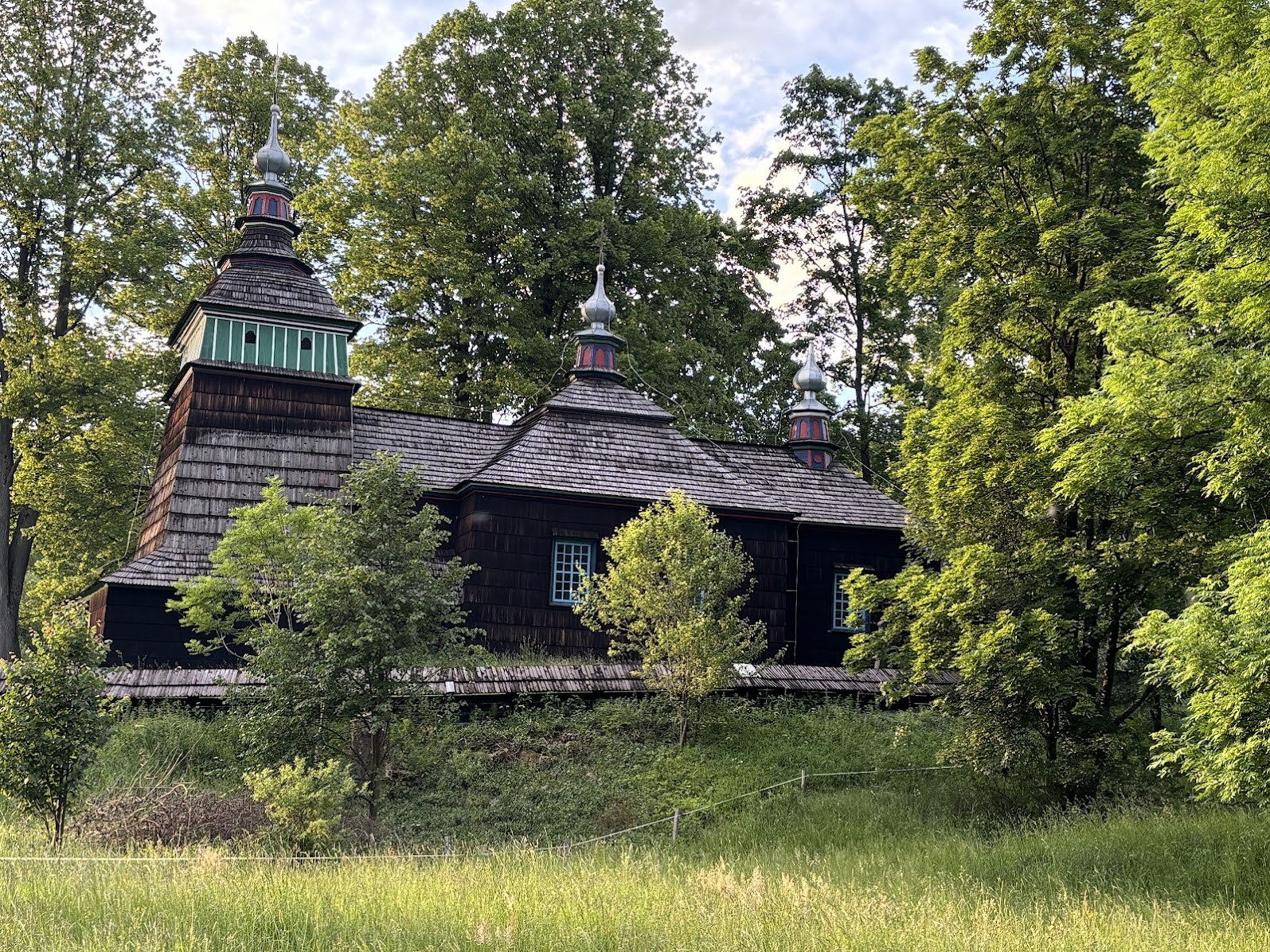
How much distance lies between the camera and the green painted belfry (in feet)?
72.6

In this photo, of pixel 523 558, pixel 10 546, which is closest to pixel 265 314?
pixel 523 558

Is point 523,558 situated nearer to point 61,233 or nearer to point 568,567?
point 568,567

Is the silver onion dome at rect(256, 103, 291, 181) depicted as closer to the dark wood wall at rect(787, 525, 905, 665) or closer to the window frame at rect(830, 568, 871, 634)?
the dark wood wall at rect(787, 525, 905, 665)

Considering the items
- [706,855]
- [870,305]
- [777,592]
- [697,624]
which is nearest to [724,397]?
[870,305]

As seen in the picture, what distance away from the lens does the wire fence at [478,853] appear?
31.3 ft

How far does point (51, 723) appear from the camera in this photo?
36.3 feet

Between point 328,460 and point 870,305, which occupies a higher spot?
point 870,305

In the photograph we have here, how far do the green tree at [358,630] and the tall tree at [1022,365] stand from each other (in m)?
6.03

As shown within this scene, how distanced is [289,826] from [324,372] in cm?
1295

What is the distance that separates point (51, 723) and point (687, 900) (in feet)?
21.4

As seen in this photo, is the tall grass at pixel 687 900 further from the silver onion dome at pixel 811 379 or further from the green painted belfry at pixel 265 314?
the silver onion dome at pixel 811 379

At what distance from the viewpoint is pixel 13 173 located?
26125mm

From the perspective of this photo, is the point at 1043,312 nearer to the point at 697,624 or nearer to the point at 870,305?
the point at 697,624

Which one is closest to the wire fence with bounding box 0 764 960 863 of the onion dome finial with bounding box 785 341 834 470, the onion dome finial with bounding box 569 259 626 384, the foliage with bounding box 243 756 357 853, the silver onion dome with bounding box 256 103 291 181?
the foliage with bounding box 243 756 357 853
